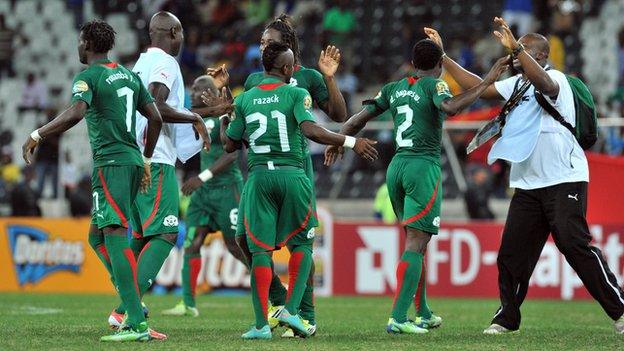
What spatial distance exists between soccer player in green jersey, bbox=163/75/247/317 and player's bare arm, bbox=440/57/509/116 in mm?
4111

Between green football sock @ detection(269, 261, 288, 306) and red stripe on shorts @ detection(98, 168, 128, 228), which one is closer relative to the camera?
red stripe on shorts @ detection(98, 168, 128, 228)

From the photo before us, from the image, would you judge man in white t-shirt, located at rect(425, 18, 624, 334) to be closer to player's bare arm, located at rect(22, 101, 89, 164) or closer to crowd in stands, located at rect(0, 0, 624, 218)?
player's bare arm, located at rect(22, 101, 89, 164)

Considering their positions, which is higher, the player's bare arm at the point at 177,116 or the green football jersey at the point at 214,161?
the player's bare arm at the point at 177,116

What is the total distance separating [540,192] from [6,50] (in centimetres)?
1824

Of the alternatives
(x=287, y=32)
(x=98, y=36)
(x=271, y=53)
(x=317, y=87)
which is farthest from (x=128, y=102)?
(x=317, y=87)

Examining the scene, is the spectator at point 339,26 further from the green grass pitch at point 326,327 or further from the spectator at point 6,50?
the green grass pitch at point 326,327

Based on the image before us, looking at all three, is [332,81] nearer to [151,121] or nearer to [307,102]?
[307,102]

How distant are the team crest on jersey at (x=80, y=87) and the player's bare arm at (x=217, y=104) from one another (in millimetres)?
1215

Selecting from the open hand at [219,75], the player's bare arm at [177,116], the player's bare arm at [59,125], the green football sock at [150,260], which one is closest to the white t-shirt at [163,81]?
the player's bare arm at [177,116]

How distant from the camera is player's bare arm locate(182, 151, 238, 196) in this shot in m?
12.8

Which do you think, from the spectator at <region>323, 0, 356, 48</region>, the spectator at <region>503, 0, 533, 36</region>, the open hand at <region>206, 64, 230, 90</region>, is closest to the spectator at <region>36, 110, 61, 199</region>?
the spectator at <region>323, 0, 356, 48</region>

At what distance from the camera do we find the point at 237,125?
9.40 m

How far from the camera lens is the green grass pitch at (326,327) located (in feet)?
29.1

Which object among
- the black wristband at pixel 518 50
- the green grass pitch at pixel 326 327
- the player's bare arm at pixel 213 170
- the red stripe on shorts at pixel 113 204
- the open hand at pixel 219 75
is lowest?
the green grass pitch at pixel 326 327
